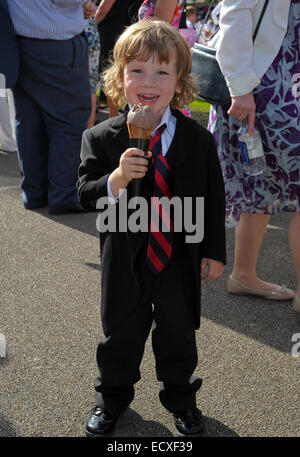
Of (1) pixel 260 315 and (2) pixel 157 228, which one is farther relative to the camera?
(1) pixel 260 315

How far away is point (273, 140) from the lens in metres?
3.06

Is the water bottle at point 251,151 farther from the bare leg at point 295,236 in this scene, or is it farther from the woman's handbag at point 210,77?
the bare leg at point 295,236

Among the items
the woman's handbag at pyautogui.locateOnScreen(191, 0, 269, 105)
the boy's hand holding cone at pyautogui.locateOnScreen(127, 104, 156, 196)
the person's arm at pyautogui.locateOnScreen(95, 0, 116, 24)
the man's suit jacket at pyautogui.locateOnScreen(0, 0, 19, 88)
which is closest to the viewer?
the boy's hand holding cone at pyautogui.locateOnScreen(127, 104, 156, 196)

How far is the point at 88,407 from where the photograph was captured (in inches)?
99.7

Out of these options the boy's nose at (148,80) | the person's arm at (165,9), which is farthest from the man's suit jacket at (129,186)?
the person's arm at (165,9)

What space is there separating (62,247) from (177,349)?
204cm

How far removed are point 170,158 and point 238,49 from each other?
0.96 meters

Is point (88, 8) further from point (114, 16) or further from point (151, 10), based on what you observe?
point (114, 16)

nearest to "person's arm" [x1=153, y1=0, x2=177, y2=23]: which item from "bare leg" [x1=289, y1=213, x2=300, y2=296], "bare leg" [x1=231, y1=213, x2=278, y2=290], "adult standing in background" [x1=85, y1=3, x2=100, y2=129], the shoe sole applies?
"bare leg" [x1=231, y1=213, x2=278, y2=290]

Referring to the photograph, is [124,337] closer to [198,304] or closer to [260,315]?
[198,304]

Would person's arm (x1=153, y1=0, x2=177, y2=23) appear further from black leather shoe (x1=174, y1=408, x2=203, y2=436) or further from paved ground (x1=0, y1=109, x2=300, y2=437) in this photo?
black leather shoe (x1=174, y1=408, x2=203, y2=436)

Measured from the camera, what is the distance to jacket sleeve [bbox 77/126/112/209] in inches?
86.8

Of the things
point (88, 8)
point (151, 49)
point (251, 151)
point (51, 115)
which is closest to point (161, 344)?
point (151, 49)
